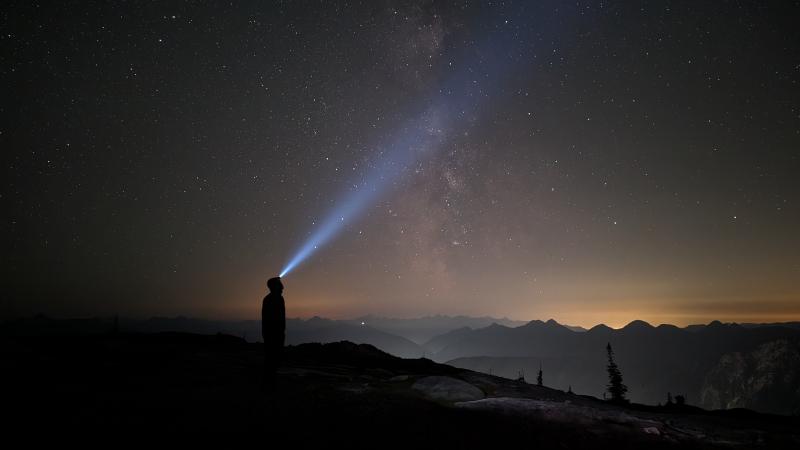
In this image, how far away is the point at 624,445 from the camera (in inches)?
318

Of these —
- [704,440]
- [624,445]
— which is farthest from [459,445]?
[704,440]

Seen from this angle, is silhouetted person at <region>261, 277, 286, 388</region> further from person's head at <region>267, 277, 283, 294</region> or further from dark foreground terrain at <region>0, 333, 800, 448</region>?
dark foreground terrain at <region>0, 333, 800, 448</region>

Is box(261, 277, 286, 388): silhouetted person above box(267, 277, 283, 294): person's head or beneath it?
beneath

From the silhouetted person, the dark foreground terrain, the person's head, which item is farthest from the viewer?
the person's head

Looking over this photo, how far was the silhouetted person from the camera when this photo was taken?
11.3 meters

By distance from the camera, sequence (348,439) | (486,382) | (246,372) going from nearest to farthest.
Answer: (348,439) < (246,372) < (486,382)

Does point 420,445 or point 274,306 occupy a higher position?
point 274,306

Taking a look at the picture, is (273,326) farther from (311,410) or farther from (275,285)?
(311,410)

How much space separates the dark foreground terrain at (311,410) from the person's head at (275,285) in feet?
9.81

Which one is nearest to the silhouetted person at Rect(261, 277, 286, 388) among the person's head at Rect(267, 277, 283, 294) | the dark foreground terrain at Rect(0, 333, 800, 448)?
the person's head at Rect(267, 277, 283, 294)

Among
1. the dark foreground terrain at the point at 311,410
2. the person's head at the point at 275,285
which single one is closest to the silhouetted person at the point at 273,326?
the person's head at the point at 275,285

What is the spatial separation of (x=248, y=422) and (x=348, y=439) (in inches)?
90.6

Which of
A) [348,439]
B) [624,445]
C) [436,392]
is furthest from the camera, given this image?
[436,392]

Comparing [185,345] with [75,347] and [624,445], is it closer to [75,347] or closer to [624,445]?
[75,347]
